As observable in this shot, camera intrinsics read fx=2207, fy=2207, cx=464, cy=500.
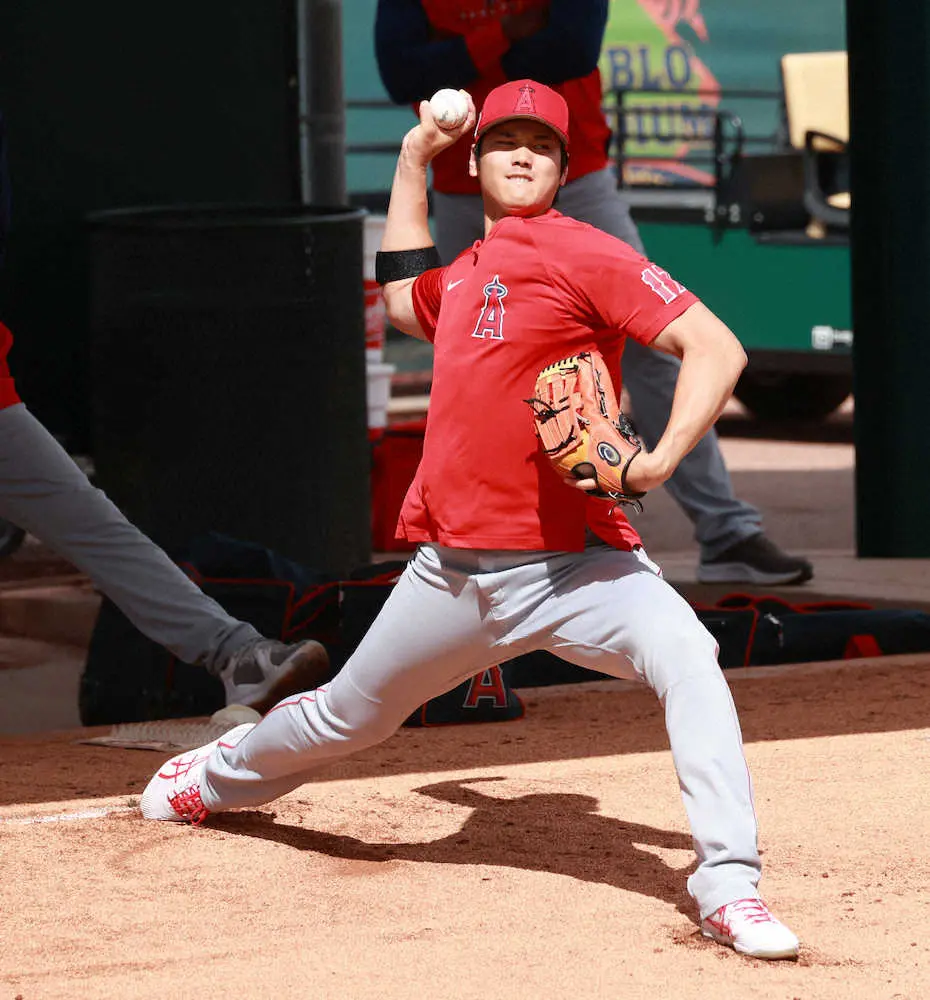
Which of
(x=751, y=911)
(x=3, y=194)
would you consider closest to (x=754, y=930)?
(x=751, y=911)

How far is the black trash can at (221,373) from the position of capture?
7.53 metres

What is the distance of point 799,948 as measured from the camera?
155 inches

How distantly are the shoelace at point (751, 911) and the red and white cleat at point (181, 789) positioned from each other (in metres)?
1.27

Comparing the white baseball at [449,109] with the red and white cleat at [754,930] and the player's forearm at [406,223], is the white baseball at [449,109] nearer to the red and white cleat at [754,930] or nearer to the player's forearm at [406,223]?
the player's forearm at [406,223]

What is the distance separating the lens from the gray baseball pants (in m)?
3.89

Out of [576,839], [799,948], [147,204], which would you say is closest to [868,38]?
[147,204]

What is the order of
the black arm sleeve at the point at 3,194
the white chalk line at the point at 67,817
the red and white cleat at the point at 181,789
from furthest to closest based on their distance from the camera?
the black arm sleeve at the point at 3,194, the white chalk line at the point at 67,817, the red and white cleat at the point at 181,789

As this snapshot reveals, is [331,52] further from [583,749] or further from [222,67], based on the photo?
[583,749]

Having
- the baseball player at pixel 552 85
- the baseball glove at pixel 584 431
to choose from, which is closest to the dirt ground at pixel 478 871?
the baseball glove at pixel 584 431

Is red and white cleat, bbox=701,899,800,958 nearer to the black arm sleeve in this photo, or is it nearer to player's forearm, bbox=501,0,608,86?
the black arm sleeve

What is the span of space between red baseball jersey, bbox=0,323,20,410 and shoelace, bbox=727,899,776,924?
2654 millimetres

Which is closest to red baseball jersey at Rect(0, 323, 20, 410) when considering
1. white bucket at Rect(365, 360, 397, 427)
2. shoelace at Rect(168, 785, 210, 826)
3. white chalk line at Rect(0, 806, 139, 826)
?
white chalk line at Rect(0, 806, 139, 826)

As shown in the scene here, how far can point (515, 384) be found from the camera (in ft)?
13.4

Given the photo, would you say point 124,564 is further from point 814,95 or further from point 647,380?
point 814,95
